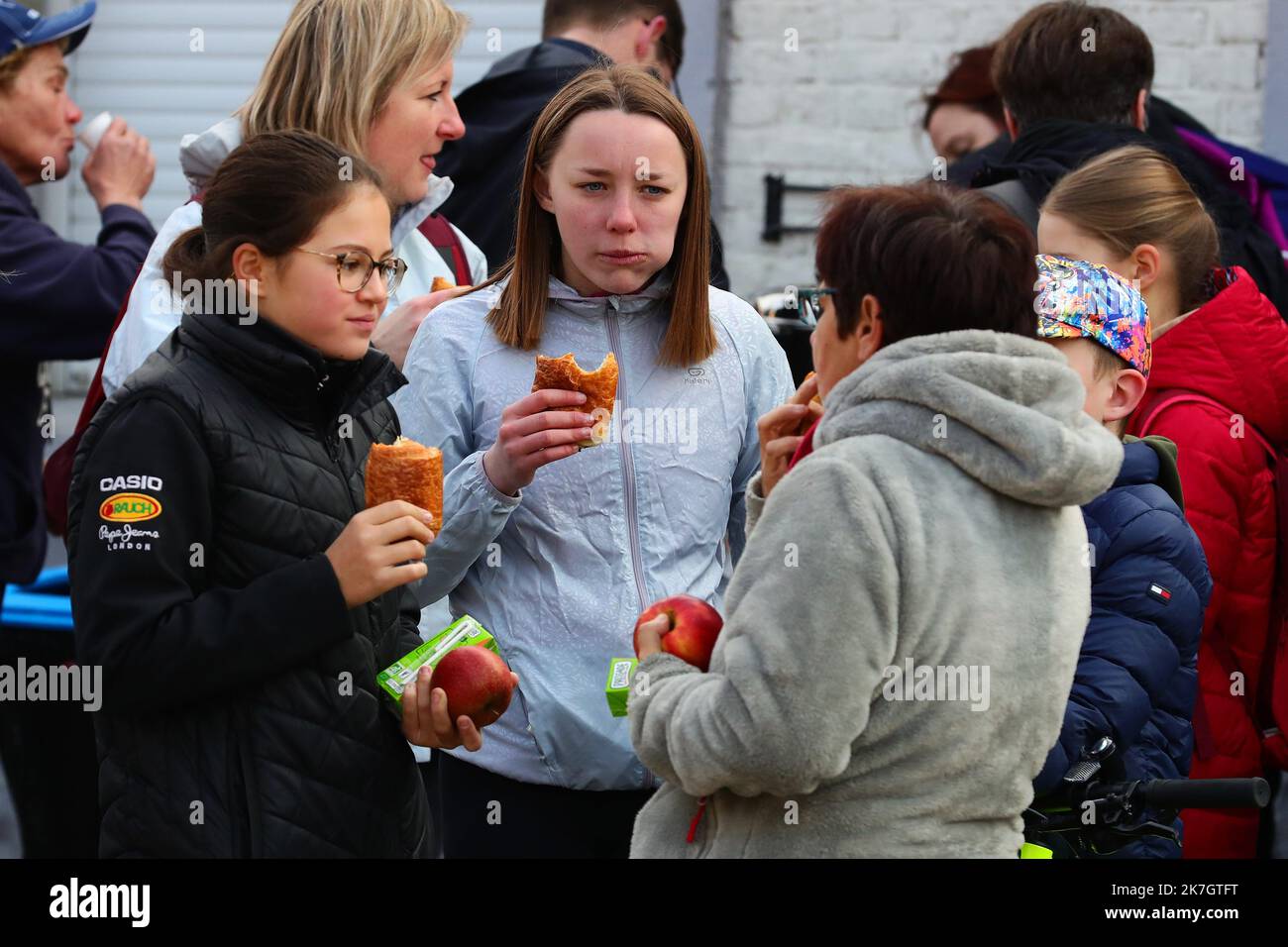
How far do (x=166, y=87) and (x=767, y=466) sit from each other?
15.8 feet

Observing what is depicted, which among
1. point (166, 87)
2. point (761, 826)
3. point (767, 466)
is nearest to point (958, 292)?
point (767, 466)

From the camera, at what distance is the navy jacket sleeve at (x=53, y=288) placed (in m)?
3.92

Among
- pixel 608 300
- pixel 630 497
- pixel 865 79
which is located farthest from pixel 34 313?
pixel 865 79

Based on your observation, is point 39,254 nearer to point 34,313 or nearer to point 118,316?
point 34,313

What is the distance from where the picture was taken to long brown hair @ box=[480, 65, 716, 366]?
9.84 feet

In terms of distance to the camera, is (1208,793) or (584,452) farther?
(584,452)

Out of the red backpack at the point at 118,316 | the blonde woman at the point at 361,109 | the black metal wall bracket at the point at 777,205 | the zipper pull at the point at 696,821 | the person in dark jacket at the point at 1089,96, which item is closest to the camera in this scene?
the zipper pull at the point at 696,821

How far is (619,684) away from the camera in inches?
97.7

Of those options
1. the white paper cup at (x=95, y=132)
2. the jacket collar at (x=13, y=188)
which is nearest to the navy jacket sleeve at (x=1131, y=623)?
the jacket collar at (x=13, y=188)

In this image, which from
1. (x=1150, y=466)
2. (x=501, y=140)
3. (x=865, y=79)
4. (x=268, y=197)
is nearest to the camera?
(x=268, y=197)

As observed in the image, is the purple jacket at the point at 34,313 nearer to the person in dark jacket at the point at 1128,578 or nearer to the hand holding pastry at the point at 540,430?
the hand holding pastry at the point at 540,430

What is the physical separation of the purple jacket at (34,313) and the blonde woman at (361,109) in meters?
0.50

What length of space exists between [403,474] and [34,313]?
1.77m

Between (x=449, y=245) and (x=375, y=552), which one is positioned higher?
(x=449, y=245)
